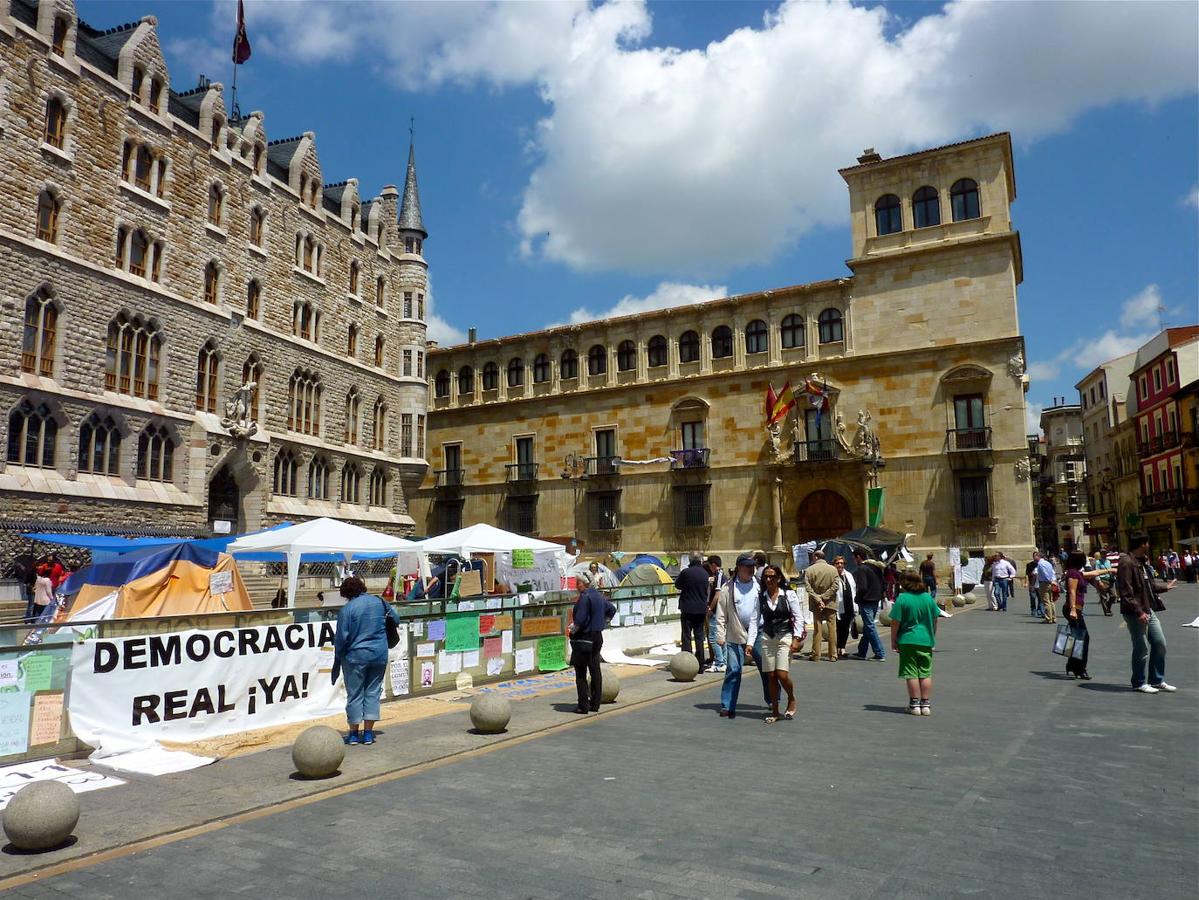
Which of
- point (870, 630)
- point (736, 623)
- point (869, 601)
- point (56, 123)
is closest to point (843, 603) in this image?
point (869, 601)

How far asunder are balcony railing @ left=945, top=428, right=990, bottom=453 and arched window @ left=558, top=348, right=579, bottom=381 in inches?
742

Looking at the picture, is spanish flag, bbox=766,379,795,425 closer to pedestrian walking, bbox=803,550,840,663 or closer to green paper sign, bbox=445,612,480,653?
pedestrian walking, bbox=803,550,840,663

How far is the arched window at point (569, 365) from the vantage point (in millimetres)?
45594

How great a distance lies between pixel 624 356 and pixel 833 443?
1211cm

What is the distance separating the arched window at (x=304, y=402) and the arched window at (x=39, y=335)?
10.7 metres

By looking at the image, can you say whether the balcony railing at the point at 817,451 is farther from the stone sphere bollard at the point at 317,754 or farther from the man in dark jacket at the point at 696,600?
the stone sphere bollard at the point at 317,754

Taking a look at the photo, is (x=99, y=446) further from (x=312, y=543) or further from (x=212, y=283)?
(x=312, y=543)

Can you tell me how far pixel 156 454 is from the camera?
92.0 feet

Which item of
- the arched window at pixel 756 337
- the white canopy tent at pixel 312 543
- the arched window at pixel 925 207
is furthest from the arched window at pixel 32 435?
the arched window at pixel 925 207

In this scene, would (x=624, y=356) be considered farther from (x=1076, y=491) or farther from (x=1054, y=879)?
(x=1076, y=491)

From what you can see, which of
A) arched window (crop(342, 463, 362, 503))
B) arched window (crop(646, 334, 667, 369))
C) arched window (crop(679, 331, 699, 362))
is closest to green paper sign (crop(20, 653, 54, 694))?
arched window (crop(342, 463, 362, 503))

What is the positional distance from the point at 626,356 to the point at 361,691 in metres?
36.2

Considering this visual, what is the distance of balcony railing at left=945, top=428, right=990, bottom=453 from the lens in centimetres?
3538

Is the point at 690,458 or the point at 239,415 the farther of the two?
the point at 690,458
